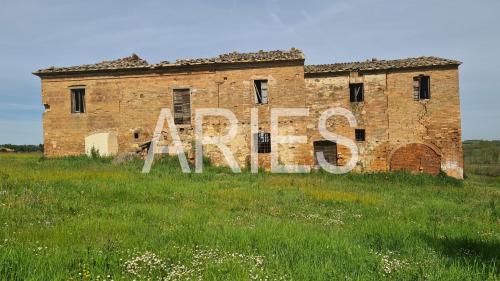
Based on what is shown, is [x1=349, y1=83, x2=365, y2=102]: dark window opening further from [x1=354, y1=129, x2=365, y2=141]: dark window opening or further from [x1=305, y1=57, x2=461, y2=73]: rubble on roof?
[x1=354, y1=129, x2=365, y2=141]: dark window opening

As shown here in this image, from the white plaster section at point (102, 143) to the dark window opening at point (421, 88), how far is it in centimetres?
1661

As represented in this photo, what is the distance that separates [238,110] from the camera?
1927cm

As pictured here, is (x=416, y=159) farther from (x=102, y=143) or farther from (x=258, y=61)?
(x=102, y=143)

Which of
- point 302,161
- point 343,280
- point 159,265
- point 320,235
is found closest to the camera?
point 343,280

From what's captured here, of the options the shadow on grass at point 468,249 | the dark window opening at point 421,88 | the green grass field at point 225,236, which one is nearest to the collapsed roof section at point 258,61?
the dark window opening at point 421,88

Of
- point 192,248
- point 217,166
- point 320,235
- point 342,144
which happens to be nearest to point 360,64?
point 342,144

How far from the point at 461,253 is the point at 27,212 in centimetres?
696

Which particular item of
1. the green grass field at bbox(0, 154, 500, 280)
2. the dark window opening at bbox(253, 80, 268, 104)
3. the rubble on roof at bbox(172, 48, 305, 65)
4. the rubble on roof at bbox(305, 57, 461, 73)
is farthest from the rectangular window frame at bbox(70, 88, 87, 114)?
the rubble on roof at bbox(305, 57, 461, 73)

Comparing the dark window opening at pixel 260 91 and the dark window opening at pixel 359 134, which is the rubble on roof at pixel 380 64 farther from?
the dark window opening at pixel 359 134

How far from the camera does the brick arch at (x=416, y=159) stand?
18750 mm

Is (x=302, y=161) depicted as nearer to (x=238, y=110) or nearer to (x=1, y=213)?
(x=238, y=110)

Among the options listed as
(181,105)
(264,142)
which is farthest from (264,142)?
(181,105)

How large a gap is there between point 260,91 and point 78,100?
10.5 m

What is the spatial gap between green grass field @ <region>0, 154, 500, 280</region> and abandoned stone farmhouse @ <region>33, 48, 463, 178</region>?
9480 millimetres
